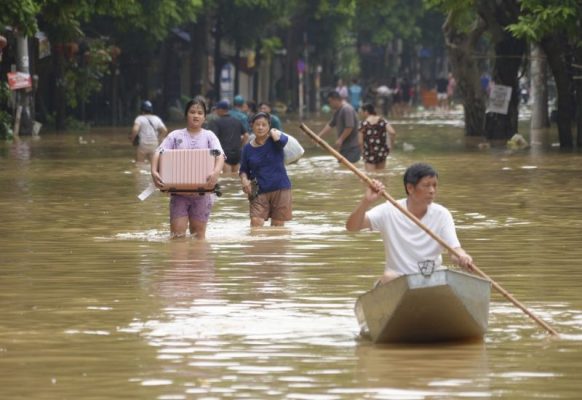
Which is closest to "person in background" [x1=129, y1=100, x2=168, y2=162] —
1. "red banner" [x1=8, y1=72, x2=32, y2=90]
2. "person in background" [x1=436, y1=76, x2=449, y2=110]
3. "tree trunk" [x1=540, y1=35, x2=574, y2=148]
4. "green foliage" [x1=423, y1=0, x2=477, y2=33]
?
"green foliage" [x1=423, y1=0, x2=477, y2=33]

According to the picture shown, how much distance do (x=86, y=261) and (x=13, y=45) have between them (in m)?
32.5

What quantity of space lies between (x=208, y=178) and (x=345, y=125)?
13574 millimetres

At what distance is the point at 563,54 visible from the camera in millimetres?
39875

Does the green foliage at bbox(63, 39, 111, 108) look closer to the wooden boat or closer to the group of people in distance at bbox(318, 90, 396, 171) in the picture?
the group of people in distance at bbox(318, 90, 396, 171)

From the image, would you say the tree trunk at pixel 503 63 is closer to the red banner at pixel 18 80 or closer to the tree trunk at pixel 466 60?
A: the tree trunk at pixel 466 60

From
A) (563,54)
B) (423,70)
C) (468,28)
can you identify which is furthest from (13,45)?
(423,70)

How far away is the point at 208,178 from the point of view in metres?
16.7

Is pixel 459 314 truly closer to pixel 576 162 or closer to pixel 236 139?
pixel 236 139

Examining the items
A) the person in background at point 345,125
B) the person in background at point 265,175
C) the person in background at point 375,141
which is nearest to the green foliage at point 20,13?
the person in background at point 345,125

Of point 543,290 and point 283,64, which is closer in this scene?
point 543,290

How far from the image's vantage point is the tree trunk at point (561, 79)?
124 feet

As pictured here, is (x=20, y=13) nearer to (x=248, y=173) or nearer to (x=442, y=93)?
(x=248, y=173)

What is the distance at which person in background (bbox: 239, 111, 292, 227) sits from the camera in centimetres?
1789

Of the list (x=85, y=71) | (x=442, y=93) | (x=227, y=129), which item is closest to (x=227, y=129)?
(x=227, y=129)
